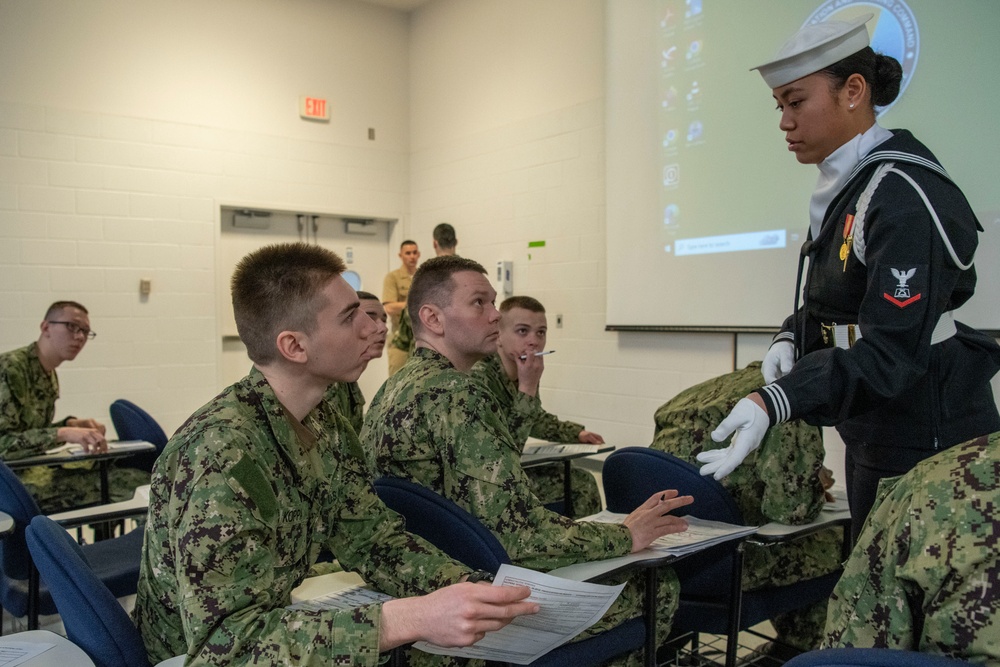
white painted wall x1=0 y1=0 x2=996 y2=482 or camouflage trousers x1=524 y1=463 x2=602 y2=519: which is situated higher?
white painted wall x1=0 y1=0 x2=996 y2=482

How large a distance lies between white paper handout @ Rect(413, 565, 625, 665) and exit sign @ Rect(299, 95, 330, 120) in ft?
17.8

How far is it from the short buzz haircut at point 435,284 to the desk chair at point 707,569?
2.10 feet

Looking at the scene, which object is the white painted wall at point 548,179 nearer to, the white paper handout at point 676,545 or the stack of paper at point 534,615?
the white paper handout at point 676,545

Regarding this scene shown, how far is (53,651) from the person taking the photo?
119 cm

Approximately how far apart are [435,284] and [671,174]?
250 cm

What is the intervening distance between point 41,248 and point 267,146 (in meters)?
1.73

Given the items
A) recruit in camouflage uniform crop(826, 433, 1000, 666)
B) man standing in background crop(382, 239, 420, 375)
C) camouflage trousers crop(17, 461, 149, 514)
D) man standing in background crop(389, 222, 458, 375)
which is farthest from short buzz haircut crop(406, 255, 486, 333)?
man standing in background crop(382, 239, 420, 375)

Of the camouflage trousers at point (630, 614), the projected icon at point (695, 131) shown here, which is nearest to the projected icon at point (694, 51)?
the projected icon at point (695, 131)

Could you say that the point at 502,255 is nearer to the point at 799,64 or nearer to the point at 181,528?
the point at 799,64

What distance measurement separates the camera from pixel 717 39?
12.9 feet

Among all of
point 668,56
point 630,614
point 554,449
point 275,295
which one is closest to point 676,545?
point 630,614

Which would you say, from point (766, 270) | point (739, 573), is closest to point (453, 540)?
point (739, 573)

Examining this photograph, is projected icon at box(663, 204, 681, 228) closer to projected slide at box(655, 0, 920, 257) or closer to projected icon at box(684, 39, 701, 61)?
projected slide at box(655, 0, 920, 257)

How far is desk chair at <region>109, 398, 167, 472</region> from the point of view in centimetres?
341
